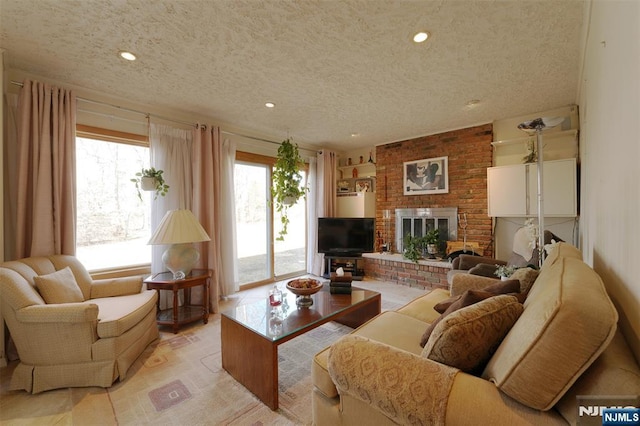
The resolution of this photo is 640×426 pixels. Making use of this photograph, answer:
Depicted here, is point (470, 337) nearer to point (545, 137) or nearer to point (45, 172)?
point (45, 172)

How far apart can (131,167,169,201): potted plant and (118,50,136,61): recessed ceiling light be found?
1.11 m

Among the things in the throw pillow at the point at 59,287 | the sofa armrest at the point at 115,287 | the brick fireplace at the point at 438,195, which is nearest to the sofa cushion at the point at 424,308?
the brick fireplace at the point at 438,195

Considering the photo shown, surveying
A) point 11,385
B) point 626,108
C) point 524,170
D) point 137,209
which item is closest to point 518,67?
point 524,170

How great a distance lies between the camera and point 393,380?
921 millimetres

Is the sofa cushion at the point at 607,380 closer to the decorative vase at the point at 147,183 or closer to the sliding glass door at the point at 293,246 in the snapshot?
the decorative vase at the point at 147,183

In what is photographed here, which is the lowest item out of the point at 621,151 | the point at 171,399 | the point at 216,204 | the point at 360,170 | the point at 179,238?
the point at 171,399

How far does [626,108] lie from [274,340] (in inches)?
74.9

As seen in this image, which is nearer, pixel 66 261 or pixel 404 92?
pixel 66 261

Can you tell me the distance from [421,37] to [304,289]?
2.09 m

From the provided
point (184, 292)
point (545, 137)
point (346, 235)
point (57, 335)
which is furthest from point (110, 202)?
point (545, 137)

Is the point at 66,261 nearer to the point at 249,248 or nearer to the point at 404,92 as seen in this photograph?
the point at 249,248

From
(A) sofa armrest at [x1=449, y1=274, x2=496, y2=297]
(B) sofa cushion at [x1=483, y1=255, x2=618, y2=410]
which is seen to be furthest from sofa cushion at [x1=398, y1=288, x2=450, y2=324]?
(B) sofa cushion at [x1=483, y1=255, x2=618, y2=410]

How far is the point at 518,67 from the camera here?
7.52ft

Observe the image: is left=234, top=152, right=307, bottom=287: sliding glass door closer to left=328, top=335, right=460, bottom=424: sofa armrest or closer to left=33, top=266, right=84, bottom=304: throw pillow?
left=33, top=266, right=84, bottom=304: throw pillow
